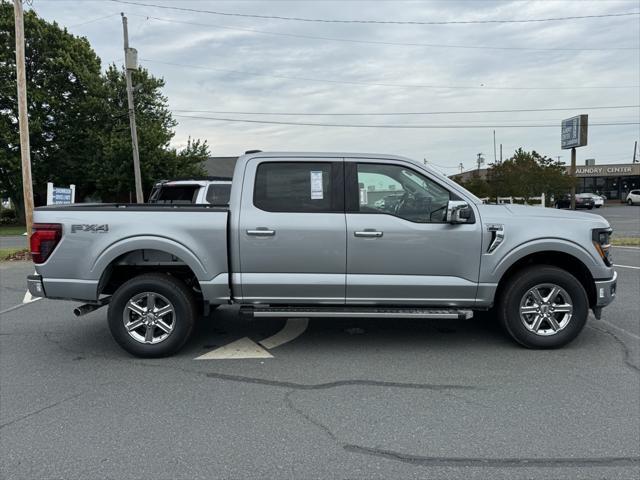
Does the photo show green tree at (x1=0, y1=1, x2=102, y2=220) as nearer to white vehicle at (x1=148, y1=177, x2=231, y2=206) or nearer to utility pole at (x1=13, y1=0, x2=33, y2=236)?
utility pole at (x1=13, y1=0, x2=33, y2=236)

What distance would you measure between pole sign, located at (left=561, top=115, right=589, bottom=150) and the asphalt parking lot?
1485 inches

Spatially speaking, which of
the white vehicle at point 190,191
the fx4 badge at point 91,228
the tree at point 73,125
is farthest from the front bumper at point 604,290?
the tree at point 73,125

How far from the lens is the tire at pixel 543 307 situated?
4.70 metres

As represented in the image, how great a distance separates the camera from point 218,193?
31.2 feet

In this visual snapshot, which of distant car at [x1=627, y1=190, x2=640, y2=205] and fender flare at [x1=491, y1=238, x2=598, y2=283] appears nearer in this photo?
fender flare at [x1=491, y1=238, x2=598, y2=283]

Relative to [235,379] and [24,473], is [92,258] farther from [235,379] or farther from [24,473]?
[24,473]

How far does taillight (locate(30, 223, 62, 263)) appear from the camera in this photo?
462 cm

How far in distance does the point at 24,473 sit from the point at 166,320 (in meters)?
2.07

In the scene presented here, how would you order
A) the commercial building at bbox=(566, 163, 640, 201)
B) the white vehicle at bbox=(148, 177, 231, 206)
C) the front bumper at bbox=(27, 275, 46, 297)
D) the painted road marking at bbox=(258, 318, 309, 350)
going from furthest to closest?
the commercial building at bbox=(566, 163, 640, 201) → the white vehicle at bbox=(148, 177, 231, 206) → the painted road marking at bbox=(258, 318, 309, 350) → the front bumper at bbox=(27, 275, 46, 297)

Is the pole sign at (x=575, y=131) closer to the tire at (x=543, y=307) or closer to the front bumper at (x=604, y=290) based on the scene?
the front bumper at (x=604, y=290)

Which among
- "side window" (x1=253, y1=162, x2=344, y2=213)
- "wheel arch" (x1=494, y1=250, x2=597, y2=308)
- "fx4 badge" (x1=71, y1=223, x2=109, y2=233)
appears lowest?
"wheel arch" (x1=494, y1=250, x2=597, y2=308)

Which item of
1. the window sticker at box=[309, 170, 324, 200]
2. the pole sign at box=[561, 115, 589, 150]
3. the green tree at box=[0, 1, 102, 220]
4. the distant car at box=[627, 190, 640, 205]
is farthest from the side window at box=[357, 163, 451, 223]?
the distant car at box=[627, 190, 640, 205]

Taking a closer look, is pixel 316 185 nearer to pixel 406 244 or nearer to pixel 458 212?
pixel 406 244

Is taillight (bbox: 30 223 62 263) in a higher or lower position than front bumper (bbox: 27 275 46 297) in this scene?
higher
